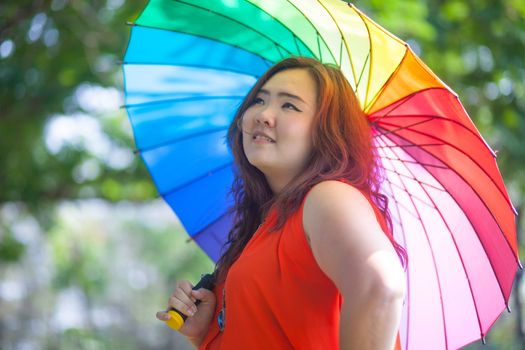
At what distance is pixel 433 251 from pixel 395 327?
39.3 inches

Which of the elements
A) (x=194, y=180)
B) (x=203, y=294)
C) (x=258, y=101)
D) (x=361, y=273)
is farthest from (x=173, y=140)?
(x=361, y=273)

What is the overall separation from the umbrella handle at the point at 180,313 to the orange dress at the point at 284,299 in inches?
12.6

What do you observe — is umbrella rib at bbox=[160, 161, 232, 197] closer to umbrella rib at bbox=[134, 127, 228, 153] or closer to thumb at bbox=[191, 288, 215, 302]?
umbrella rib at bbox=[134, 127, 228, 153]

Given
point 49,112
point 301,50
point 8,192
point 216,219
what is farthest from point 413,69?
point 8,192

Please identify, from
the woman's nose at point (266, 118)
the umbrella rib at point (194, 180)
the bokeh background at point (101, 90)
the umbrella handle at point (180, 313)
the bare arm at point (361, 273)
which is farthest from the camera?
the bokeh background at point (101, 90)

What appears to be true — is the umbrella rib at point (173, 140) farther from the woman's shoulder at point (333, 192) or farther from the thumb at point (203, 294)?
the woman's shoulder at point (333, 192)

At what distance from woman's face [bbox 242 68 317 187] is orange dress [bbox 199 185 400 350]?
257 mm

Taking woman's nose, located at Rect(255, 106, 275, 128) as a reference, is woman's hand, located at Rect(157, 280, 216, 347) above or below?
below

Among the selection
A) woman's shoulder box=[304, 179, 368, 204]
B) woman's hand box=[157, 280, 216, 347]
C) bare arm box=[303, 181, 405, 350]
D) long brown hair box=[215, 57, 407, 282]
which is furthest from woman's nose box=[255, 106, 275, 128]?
woman's hand box=[157, 280, 216, 347]

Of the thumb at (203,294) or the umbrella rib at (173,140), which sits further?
the umbrella rib at (173,140)

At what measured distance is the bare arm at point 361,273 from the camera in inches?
62.6

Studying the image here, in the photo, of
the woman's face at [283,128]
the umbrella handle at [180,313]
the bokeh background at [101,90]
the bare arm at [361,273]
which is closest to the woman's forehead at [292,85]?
the woman's face at [283,128]

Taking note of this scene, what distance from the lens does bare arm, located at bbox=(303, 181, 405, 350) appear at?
1590 millimetres

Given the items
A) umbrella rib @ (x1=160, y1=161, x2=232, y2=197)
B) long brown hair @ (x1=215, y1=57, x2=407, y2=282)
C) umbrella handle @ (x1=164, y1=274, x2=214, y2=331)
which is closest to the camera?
long brown hair @ (x1=215, y1=57, x2=407, y2=282)
